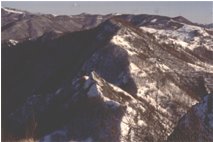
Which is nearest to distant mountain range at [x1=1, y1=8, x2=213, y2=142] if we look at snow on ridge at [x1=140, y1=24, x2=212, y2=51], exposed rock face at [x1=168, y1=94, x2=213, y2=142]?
exposed rock face at [x1=168, y1=94, x2=213, y2=142]

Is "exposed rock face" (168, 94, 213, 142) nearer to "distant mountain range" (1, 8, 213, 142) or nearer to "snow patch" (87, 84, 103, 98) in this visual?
"distant mountain range" (1, 8, 213, 142)

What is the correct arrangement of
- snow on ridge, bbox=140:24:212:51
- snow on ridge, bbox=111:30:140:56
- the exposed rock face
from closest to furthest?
the exposed rock face < snow on ridge, bbox=111:30:140:56 < snow on ridge, bbox=140:24:212:51

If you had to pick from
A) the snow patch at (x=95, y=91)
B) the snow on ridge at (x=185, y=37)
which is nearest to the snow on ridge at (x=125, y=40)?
the snow on ridge at (x=185, y=37)

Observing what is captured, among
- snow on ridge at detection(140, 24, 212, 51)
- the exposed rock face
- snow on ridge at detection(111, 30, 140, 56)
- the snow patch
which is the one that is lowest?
snow on ridge at detection(140, 24, 212, 51)

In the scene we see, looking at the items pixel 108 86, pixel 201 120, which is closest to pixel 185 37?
pixel 108 86

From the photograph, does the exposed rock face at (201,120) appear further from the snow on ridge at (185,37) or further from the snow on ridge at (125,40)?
the snow on ridge at (185,37)

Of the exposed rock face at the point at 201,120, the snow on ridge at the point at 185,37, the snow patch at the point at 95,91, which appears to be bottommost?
the snow on ridge at the point at 185,37

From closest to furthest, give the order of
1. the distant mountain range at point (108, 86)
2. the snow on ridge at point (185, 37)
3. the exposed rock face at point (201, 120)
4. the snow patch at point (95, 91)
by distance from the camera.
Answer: the exposed rock face at point (201, 120)
the distant mountain range at point (108, 86)
the snow patch at point (95, 91)
the snow on ridge at point (185, 37)

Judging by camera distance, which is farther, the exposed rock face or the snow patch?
the snow patch

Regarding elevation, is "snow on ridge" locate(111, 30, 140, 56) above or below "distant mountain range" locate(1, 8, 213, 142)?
above

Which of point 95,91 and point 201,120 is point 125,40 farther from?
point 201,120
